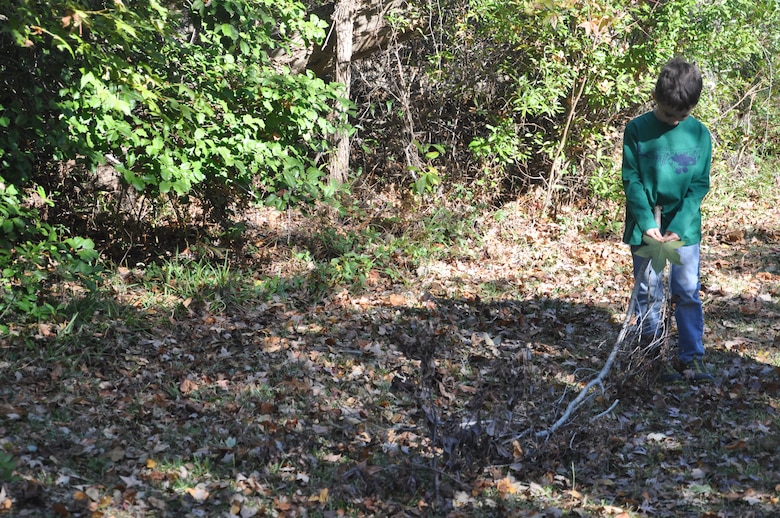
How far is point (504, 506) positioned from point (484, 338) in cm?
242

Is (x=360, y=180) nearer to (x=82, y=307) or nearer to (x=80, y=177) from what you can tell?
(x=80, y=177)

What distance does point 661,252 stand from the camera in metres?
4.51

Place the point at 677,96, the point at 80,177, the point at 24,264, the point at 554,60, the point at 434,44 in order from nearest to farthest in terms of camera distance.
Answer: the point at 677,96
the point at 24,264
the point at 80,177
the point at 554,60
the point at 434,44

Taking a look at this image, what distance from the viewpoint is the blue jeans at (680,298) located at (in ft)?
16.0

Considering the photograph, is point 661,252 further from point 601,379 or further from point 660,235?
point 601,379

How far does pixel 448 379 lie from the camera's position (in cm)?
525

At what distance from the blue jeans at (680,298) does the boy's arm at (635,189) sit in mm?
262

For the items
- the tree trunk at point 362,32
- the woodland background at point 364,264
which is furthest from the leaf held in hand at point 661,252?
the tree trunk at point 362,32

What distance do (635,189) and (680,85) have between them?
684mm

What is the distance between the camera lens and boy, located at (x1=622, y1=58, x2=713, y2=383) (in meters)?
4.68

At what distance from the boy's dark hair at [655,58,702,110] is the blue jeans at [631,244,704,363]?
3.08 feet

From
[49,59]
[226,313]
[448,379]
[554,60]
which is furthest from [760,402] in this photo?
[49,59]

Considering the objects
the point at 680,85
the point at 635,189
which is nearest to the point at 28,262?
the point at 635,189

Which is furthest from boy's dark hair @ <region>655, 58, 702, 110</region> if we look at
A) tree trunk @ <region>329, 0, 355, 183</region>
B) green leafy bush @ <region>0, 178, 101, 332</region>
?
tree trunk @ <region>329, 0, 355, 183</region>
